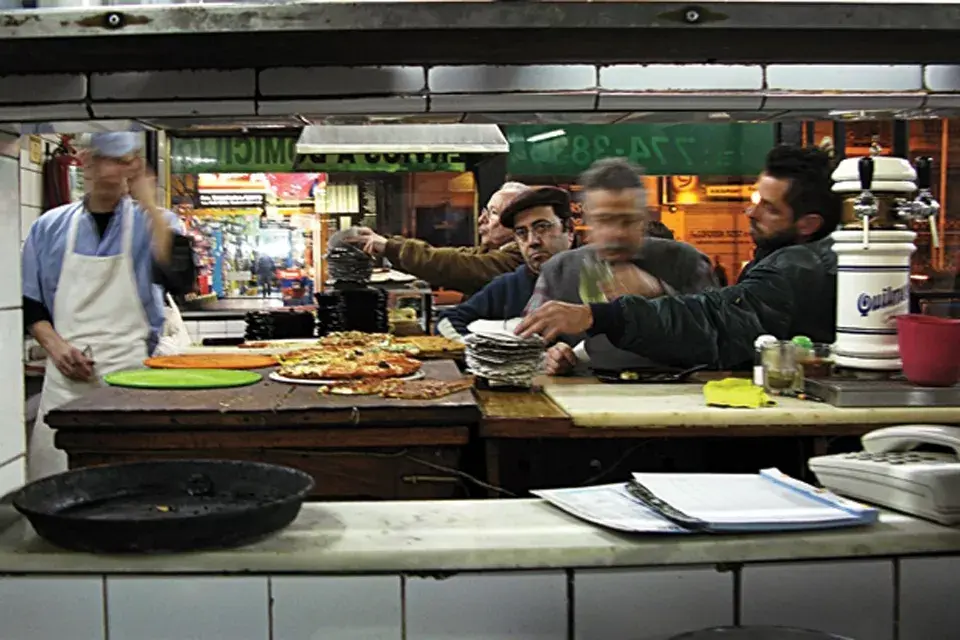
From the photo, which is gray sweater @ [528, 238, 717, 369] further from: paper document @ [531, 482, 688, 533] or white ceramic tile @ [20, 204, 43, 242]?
white ceramic tile @ [20, 204, 43, 242]

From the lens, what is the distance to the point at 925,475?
131 cm

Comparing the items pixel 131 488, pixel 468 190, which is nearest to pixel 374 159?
pixel 468 190

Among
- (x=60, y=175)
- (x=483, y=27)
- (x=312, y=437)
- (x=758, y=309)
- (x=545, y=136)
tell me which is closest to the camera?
(x=483, y=27)

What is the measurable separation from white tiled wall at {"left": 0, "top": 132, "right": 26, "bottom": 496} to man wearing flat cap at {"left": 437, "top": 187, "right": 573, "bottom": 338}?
2953 millimetres

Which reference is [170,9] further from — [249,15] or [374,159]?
[374,159]

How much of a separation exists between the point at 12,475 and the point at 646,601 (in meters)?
1.32

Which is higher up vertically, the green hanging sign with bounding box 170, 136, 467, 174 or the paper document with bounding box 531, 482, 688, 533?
the green hanging sign with bounding box 170, 136, 467, 174

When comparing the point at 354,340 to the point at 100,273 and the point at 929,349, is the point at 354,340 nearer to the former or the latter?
the point at 100,273

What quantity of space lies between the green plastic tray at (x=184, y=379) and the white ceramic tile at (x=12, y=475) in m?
0.86

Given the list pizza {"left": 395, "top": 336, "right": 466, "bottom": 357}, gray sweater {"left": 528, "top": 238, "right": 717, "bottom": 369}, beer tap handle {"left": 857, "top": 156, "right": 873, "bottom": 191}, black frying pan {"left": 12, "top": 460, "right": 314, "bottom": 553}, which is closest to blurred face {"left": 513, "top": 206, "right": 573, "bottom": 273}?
gray sweater {"left": 528, "top": 238, "right": 717, "bottom": 369}

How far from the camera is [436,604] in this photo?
1.23 m

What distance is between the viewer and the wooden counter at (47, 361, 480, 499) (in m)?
2.46

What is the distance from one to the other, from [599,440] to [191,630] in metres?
1.68

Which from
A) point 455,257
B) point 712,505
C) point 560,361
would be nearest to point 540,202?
point 455,257
